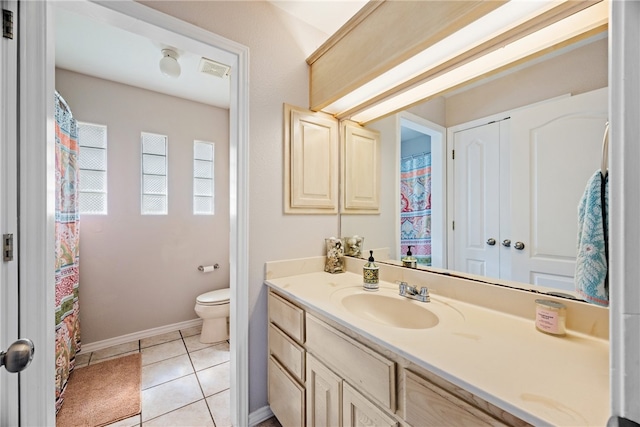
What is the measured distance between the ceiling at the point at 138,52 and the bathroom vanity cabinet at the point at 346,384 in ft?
5.56

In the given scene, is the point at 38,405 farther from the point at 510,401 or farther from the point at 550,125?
the point at 550,125

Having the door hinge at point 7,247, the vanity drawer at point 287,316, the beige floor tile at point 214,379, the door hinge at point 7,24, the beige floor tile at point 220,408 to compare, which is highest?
the door hinge at point 7,24

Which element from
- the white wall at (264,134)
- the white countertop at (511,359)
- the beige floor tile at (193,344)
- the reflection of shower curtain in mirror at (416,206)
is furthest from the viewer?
the beige floor tile at (193,344)

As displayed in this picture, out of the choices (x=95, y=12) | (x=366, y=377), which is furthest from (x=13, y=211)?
(x=366, y=377)

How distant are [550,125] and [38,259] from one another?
6.10ft

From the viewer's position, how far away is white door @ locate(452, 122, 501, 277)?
1042 mm

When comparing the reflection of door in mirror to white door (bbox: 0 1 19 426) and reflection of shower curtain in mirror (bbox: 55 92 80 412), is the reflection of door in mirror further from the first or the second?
reflection of shower curtain in mirror (bbox: 55 92 80 412)

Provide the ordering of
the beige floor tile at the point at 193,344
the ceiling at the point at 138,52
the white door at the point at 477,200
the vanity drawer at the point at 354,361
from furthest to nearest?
the beige floor tile at the point at 193,344
the ceiling at the point at 138,52
the white door at the point at 477,200
the vanity drawer at the point at 354,361

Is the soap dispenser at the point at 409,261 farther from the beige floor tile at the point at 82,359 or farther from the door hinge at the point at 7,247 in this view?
the beige floor tile at the point at 82,359

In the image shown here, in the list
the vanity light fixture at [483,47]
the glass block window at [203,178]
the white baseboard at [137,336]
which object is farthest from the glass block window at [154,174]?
the vanity light fixture at [483,47]

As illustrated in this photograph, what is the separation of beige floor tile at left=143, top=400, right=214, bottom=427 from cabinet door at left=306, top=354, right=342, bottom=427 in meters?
0.79

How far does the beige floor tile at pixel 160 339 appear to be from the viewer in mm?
2342

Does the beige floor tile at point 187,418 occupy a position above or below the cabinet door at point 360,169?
below

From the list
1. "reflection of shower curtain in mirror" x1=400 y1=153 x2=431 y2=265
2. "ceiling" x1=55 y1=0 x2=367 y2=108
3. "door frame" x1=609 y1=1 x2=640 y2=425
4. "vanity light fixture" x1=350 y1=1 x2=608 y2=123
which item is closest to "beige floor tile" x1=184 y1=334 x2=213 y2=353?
"reflection of shower curtain in mirror" x1=400 y1=153 x2=431 y2=265
